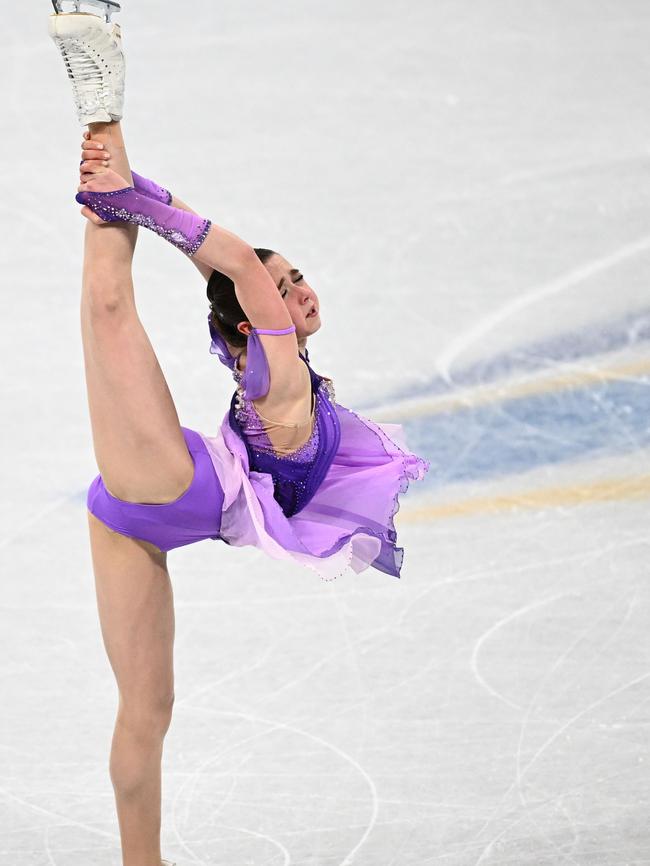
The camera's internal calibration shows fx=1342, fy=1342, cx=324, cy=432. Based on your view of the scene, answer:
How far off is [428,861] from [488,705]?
2.17 feet

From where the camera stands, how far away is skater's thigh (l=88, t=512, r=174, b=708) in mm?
2768

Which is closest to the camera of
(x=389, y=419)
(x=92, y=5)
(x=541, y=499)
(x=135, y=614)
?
(x=92, y=5)

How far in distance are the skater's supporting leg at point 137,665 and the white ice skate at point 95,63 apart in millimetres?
827

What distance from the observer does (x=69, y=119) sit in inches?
251

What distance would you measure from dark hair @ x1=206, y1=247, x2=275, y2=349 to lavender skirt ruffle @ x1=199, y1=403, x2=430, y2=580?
19 cm

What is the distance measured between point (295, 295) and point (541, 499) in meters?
2.01

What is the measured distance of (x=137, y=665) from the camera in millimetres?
2811

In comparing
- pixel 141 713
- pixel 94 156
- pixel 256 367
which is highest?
pixel 94 156

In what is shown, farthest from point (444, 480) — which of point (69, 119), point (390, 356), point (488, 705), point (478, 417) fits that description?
point (69, 119)

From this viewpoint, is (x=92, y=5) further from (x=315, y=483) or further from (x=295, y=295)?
(x=315, y=483)

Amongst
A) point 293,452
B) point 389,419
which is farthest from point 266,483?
point 389,419

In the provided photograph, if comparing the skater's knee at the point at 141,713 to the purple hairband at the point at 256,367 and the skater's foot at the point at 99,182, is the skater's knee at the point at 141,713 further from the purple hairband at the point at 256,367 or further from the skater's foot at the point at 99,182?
the skater's foot at the point at 99,182

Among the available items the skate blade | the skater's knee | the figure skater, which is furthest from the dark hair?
the skater's knee

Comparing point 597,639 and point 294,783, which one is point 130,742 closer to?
point 294,783
